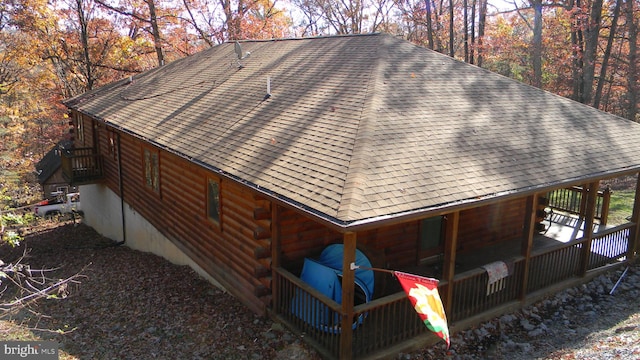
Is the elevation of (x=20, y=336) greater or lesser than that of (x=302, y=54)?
lesser

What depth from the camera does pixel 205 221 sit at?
35.2 ft

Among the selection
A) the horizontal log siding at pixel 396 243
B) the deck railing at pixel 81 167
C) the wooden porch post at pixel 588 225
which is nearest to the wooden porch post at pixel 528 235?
the wooden porch post at pixel 588 225

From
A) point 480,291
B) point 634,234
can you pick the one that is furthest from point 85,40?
point 634,234

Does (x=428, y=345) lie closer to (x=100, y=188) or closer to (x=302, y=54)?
(x=302, y=54)

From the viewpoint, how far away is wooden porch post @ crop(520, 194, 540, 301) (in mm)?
8555

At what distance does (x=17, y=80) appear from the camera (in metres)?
29.2

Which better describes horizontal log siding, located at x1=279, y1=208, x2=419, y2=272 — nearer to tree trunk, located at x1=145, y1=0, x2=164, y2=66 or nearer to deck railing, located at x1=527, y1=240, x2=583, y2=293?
deck railing, located at x1=527, y1=240, x2=583, y2=293

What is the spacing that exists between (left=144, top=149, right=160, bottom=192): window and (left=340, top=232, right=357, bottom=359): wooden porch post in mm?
7935

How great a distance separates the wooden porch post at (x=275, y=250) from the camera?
8.01m

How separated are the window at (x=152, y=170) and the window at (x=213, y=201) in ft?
10.2

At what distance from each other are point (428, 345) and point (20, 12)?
27163 mm

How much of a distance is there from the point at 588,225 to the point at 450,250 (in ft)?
12.7

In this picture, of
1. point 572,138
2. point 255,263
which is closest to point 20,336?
point 255,263

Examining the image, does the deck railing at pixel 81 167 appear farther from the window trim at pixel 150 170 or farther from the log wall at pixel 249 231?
the window trim at pixel 150 170
